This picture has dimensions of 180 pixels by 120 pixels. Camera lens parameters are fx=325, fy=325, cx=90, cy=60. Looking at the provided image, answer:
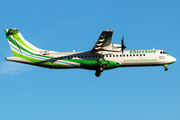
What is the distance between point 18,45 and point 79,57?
338 inches

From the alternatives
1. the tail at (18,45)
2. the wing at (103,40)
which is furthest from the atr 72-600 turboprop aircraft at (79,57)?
the wing at (103,40)

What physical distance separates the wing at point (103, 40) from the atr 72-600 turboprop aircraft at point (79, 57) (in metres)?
0.37

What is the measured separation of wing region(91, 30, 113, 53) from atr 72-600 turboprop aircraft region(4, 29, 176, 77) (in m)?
0.37

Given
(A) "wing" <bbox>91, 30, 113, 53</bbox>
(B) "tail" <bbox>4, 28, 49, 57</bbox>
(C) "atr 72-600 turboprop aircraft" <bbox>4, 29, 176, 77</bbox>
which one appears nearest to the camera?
(A) "wing" <bbox>91, 30, 113, 53</bbox>

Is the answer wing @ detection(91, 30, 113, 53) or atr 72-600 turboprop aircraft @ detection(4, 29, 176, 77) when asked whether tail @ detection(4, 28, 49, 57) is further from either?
wing @ detection(91, 30, 113, 53)

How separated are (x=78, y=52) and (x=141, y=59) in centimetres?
878

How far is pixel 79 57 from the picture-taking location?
44.6m

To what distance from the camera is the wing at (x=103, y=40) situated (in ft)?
132

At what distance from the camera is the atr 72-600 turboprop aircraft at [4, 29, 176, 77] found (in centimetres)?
4428

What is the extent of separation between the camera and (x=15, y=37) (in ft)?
147

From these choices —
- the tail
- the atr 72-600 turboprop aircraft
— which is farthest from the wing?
the tail

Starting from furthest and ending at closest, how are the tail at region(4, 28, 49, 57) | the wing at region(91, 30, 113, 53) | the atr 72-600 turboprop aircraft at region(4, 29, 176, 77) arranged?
the tail at region(4, 28, 49, 57) → the atr 72-600 turboprop aircraft at region(4, 29, 176, 77) → the wing at region(91, 30, 113, 53)

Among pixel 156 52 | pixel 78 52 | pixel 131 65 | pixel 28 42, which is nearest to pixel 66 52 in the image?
pixel 78 52

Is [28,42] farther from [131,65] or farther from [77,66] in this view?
[131,65]
